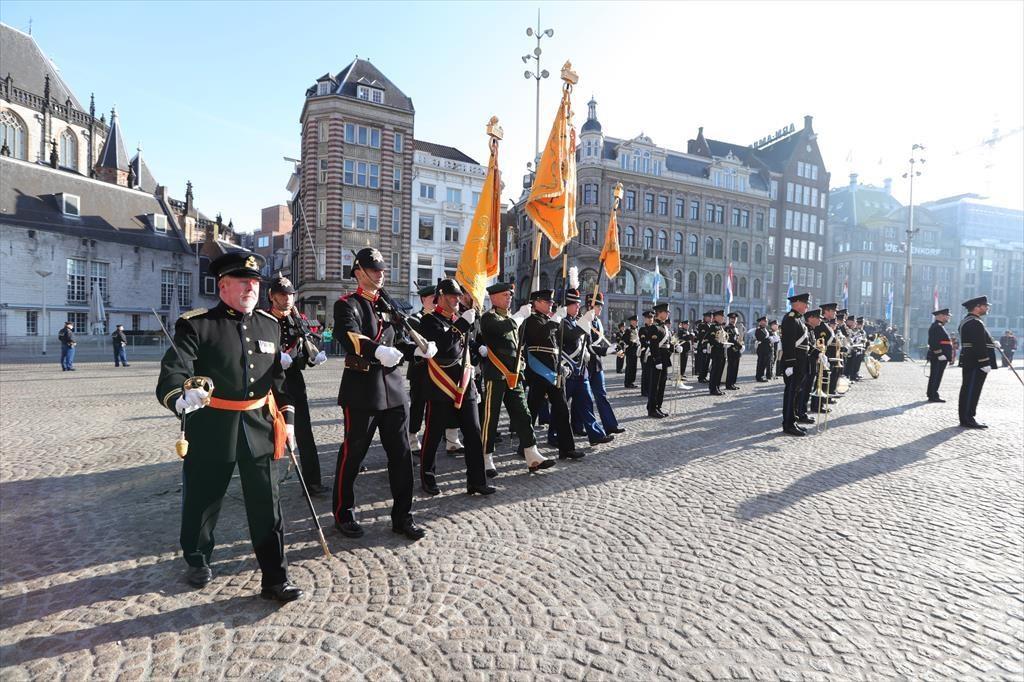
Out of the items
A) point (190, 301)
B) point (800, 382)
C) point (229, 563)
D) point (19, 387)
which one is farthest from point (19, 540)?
point (190, 301)

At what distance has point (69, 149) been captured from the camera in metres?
48.1

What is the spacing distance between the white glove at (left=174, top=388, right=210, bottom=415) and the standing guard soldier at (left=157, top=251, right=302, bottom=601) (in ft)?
0.61

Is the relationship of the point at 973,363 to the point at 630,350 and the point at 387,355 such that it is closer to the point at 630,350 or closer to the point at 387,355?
the point at 630,350

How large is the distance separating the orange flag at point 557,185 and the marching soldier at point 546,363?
1.05 metres

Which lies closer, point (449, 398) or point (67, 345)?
point (449, 398)

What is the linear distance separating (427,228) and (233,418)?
3946 centimetres

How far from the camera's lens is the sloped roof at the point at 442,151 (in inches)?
1719

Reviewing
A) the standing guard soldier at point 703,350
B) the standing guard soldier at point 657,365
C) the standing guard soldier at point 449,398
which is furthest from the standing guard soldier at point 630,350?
the standing guard soldier at point 449,398

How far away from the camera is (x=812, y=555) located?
412cm

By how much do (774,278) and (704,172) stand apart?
14.8 m

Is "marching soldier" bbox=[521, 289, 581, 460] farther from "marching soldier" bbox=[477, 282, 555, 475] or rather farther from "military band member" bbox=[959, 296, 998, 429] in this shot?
"military band member" bbox=[959, 296, 998, 429]

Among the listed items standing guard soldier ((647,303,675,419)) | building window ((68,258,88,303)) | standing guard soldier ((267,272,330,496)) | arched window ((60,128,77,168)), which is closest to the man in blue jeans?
standing guard soldier ((267,272,330,496))

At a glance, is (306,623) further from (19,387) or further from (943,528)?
(19,387)

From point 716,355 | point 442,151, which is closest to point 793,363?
point 716,355
